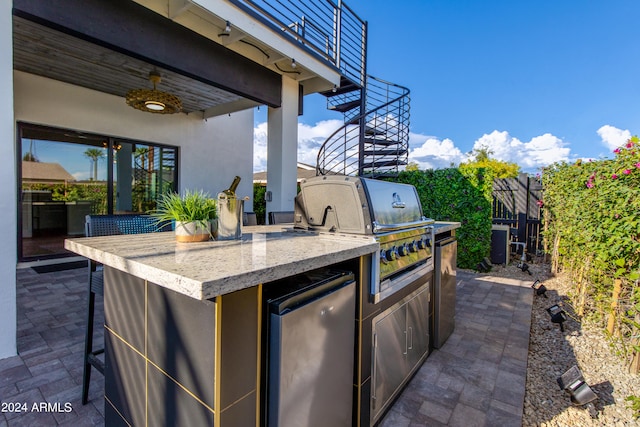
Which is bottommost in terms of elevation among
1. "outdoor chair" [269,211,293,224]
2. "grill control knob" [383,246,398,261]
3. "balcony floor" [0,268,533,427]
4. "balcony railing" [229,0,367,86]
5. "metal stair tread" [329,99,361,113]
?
"balcony floor" [0,268,533,427]

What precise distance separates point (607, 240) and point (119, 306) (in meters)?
3.44

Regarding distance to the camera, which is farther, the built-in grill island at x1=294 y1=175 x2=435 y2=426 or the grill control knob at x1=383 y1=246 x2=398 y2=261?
the grill control knob at x1=383 y1=246 x2=398 y2=261

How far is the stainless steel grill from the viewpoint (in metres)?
1.58

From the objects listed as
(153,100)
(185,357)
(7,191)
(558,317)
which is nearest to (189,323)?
(185,357)

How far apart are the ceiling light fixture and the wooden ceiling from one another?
422 mm

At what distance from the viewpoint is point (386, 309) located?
1.68 m

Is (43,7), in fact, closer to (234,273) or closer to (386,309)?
(234,273)

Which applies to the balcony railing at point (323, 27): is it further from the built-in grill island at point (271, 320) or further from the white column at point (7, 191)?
the built-in grill island at point (271, 320)

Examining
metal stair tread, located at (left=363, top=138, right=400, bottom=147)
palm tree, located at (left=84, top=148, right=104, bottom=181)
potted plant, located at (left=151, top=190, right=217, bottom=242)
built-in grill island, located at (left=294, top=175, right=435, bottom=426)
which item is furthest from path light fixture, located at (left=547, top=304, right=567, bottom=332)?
palm tree, located at (left=84, top=148, right=104, bottom=181)

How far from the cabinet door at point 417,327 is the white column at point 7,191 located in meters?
2.88

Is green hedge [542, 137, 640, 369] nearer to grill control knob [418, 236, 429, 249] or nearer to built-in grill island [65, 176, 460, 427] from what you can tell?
grill control knob [418, 236, 429, 249]

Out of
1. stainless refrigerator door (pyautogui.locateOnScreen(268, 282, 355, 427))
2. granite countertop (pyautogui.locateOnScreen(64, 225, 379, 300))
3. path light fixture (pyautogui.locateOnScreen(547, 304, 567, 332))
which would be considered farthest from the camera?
path light fixture (pyautogui.locateOnScreen(547, 304, 567, 332))

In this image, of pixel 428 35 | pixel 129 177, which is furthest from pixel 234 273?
pixel 428 35

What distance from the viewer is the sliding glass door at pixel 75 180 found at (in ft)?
16.0
